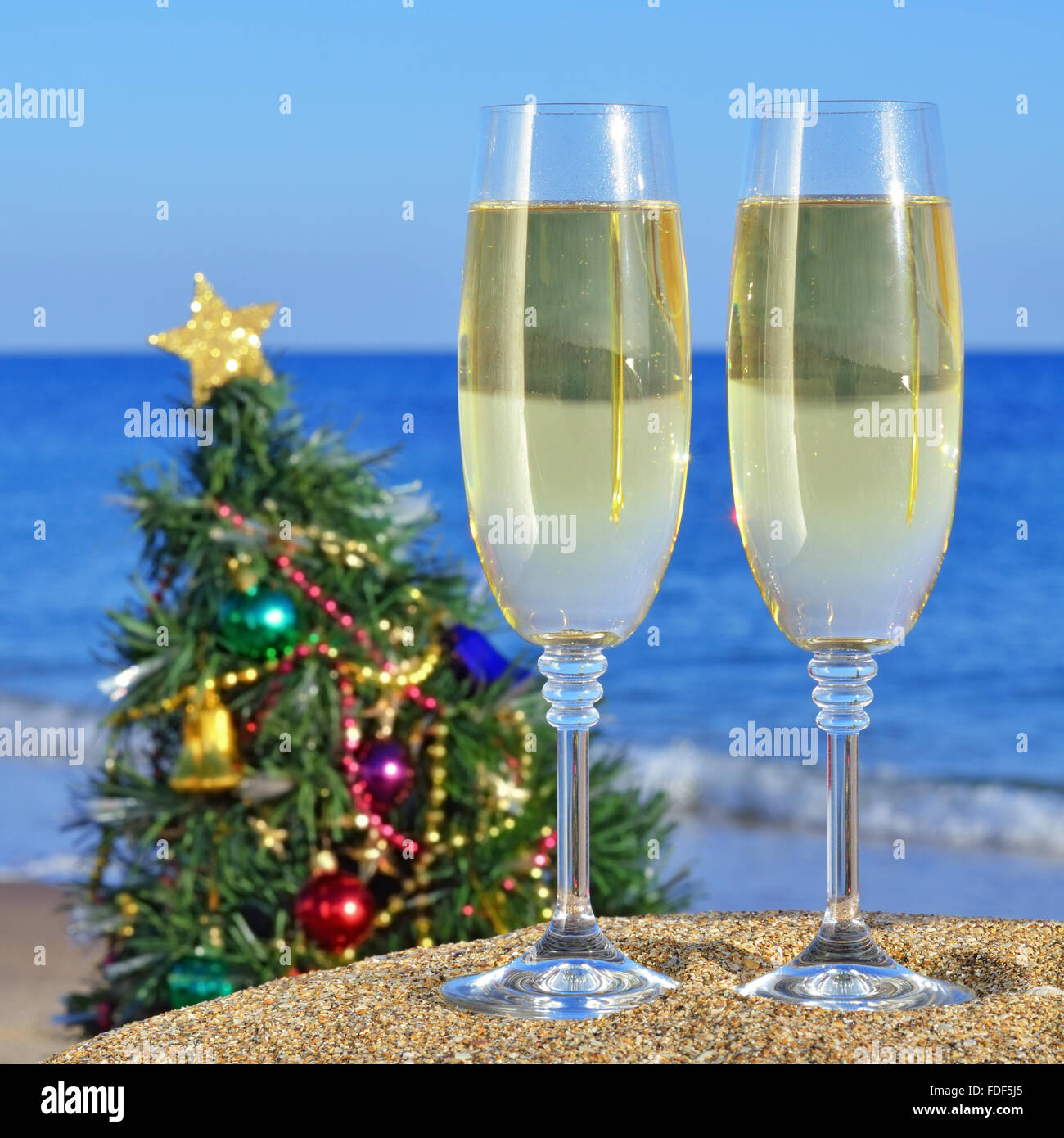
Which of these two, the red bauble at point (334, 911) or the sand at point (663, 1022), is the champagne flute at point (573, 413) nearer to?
the sand at point (663, 1022)

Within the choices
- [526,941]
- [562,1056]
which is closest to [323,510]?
[526,941]

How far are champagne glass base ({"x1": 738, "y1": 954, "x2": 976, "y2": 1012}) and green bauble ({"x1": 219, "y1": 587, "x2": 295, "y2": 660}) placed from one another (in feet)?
5.53

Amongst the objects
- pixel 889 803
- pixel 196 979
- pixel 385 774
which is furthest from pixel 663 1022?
pixel 889 803

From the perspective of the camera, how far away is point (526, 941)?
78.4 inches

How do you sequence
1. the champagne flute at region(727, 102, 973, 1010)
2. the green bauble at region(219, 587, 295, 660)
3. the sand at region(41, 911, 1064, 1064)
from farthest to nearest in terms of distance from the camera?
the green bauble at region(219, 587, 295, 660) < the champagne flute at region(727, 102, 973, 1010) < the sand at region(41, 911, 1064, 1064)

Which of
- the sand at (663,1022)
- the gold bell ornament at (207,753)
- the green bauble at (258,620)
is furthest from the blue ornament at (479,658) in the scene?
the sand at (663,1022)

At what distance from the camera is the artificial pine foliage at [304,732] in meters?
3.26

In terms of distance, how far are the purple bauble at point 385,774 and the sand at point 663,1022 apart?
53.1 inches

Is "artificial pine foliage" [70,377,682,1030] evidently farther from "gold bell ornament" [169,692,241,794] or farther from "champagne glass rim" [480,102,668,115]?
"champagne glass rim" [480,102,668,115]

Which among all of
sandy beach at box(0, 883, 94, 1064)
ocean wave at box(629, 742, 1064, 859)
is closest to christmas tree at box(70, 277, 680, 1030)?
→ sandy beach at box(0, 883, 94, 1064)

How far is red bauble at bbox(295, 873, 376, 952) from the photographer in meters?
3.23

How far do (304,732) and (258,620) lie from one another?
25 centimetres
